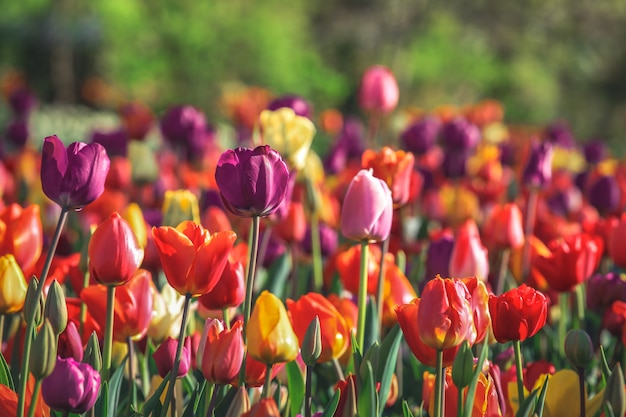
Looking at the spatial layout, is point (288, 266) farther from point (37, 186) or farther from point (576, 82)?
point (576, 82)

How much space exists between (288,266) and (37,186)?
1.52 meters

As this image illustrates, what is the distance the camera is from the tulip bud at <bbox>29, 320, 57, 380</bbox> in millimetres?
1162

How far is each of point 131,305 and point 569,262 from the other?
869 mm

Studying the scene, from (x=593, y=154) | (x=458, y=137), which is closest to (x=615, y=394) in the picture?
(x=458, y=137)

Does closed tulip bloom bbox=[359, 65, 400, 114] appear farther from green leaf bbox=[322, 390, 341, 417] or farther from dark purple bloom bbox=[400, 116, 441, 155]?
green leaf bbox=[322, 390, 341, 417]

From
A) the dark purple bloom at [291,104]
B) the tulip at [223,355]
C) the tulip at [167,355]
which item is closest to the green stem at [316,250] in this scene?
the dark purple bloom at [291,104]

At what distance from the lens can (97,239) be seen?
1.43m

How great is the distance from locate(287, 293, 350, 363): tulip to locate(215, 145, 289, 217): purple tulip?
0.70ft

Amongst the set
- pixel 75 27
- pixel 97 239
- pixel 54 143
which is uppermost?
pixel 75 27

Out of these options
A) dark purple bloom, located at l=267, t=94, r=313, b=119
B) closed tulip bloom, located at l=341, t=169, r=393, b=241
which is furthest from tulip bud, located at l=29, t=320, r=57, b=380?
dark purple bloom, located at l=267, t=94, r=313, b=119

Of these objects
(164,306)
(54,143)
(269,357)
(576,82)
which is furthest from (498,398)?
(576,82)

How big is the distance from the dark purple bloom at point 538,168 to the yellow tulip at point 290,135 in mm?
650

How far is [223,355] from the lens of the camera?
1292 millimetres

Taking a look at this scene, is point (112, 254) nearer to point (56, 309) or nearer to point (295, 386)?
point (56, 309)
